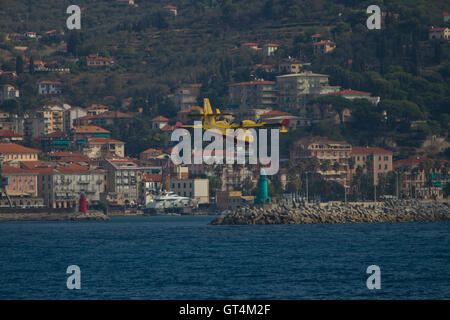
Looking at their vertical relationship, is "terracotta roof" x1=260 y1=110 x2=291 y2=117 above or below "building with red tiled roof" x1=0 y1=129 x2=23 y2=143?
above

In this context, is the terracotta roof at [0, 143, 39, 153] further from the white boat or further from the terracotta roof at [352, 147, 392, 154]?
the terracotta roof at [352, 147, 392, 154]

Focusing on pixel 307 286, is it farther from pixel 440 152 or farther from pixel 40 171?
pixel 440 152

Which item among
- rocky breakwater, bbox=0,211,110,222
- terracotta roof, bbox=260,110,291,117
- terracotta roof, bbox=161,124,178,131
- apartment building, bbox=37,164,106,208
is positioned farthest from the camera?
terracotta roof, bbox=161,124,178,131

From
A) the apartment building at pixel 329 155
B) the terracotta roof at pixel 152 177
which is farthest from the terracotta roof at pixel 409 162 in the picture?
the terracotta roof at pixel 152 177

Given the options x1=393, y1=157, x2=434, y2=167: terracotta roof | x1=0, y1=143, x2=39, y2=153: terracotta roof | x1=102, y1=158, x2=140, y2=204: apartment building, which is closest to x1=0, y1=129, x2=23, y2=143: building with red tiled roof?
x1=0, y1=143, x2=39, y2=153: terracotta roof

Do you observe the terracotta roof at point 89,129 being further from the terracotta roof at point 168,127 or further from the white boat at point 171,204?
the white boat at point 171,204
